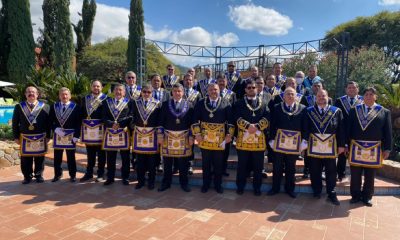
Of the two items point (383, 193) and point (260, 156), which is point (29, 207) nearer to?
point (260, 156)

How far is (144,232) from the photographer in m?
3.59

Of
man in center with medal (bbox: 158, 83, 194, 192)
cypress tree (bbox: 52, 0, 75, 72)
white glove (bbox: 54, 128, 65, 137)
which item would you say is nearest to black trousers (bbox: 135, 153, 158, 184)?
man in center with medal (bbox: 158, 83, 194, 192)

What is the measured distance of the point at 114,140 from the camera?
5090mm

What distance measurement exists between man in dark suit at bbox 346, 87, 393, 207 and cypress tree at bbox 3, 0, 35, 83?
56.4 ft

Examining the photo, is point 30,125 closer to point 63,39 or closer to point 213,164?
point 213,164

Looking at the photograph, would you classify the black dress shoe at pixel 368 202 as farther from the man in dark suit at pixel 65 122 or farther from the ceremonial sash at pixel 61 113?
the ceremonial sash at pixel 61 113

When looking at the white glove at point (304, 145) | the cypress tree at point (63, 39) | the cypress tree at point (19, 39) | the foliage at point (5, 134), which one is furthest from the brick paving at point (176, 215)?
the cypress tree at point (63, 39)

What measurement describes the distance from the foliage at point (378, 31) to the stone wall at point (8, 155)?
21.8 meters

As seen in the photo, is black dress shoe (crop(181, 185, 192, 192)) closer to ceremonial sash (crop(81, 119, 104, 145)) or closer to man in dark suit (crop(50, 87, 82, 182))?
ceremonial sash (crop(81, 119, 104, 145))

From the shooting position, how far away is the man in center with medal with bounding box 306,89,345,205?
4543 mm

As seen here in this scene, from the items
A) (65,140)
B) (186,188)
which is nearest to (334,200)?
(186,188)

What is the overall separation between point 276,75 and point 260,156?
2531mm

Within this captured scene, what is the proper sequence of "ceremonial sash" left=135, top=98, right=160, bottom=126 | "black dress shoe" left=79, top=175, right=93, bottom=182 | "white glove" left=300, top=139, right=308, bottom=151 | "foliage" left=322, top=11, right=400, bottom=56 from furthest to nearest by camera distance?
"foliage" left=322, top=11, right=400, bottom=56
"black dress shoe" left=79, top=175, right=93, bottom=182
"ceremonial sash" left=135, top=98, right=160, bottom=126
"white glove" left=300, top=139, right=308, bottom=151

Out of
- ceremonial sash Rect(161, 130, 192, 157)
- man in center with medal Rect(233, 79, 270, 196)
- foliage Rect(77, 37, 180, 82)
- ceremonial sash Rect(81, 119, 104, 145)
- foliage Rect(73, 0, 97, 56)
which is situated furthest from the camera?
foliage Rect(73, 0, 97, 56)
